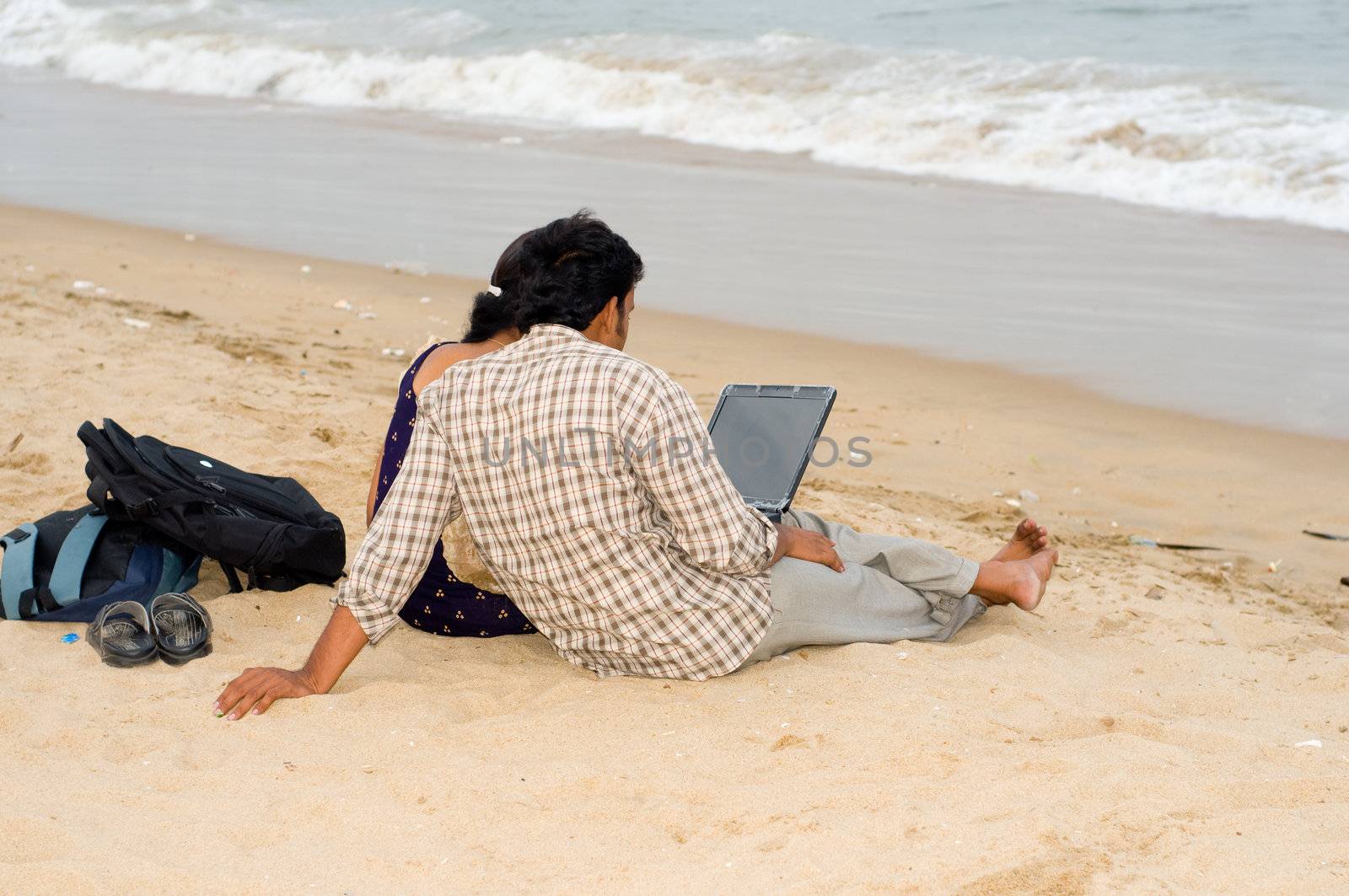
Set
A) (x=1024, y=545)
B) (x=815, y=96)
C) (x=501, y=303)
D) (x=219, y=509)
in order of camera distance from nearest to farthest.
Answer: (x=501, y=303) < (x=219, y=509) < (x=1024, y=545) < (x=815, y=96)

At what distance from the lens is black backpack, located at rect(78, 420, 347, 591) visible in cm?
346

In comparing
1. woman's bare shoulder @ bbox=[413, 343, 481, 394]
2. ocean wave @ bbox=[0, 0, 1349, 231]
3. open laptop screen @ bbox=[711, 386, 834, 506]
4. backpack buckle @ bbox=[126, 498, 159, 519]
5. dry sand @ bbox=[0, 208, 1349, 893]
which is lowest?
dry sand @ bbox=[0, 208, 1349, 893]

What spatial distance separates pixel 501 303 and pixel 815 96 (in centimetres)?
1240

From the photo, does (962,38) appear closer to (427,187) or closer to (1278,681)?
(427,187)

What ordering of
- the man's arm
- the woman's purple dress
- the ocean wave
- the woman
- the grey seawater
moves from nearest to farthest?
the man's arm → the woman → the woman's purple dress → the grey seawater → the ocean wave

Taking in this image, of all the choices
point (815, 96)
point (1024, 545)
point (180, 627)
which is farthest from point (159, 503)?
point (815, 96)

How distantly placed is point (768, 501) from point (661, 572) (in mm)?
740

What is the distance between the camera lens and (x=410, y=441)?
3102 millimetres

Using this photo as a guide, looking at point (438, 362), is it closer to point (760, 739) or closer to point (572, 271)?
point (572, 271)

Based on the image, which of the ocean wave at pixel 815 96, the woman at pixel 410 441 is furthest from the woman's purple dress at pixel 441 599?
the ocean wave at pixel 815 96

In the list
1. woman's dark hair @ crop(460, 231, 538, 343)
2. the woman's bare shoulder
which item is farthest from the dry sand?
woman's dark hair @ crop(460, 231, 538, 343)

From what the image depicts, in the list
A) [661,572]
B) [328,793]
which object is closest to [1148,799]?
[661,572]

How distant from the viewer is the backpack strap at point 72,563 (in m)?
3.39

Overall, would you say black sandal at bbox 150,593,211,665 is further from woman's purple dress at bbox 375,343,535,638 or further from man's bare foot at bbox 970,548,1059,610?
man's bare foot at bbox 970,548,1059,610
